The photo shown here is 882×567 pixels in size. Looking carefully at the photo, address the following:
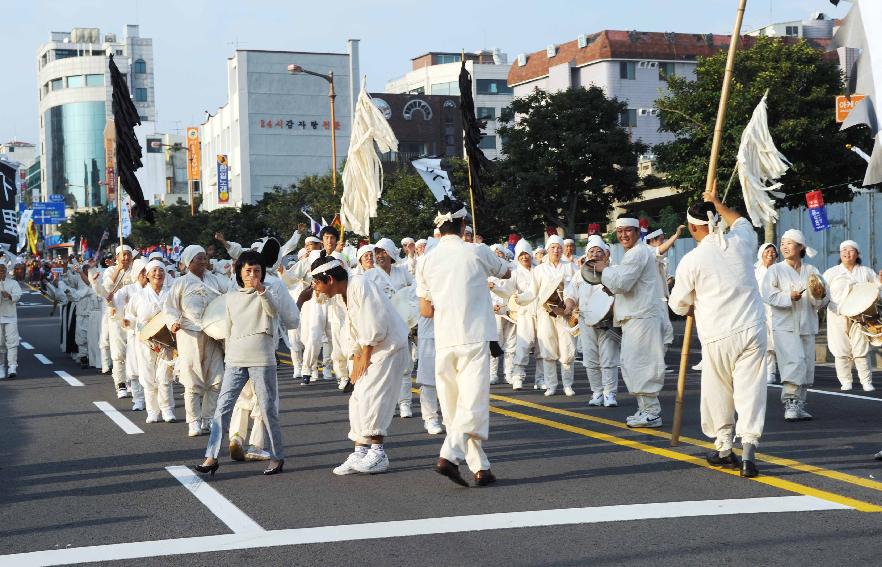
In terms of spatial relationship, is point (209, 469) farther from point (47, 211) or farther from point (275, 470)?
point (47, 211)

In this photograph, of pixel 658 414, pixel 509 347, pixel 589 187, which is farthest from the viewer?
pixel 589 187

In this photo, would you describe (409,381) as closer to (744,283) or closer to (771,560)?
(744,283)

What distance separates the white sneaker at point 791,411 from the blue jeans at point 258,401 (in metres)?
4.88

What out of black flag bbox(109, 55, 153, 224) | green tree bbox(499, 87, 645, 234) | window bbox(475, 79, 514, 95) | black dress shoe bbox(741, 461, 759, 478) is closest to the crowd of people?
black dress shoe bbox(741, 461, 759, 478)

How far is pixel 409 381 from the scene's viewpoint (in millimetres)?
13094

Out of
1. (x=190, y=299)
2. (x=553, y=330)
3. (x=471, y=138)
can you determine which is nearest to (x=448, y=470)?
(x=190, y=299)

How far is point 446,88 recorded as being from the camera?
108188 millimetres

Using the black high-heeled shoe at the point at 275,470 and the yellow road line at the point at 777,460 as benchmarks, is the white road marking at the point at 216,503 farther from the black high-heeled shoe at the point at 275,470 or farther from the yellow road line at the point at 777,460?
the yellow road line at the point at 777,460

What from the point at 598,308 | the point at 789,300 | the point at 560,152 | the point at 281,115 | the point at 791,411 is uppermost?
the point at 281,115

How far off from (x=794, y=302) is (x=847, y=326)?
8.03 feet

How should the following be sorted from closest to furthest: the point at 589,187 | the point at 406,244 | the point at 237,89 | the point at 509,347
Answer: the point at 509,347
the point at 406,244
the point at 589,187
the point at 237,89

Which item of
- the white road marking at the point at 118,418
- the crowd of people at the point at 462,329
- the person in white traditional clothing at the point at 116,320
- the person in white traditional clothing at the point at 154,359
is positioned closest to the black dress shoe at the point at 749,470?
the crowd of people at the point at 462,329

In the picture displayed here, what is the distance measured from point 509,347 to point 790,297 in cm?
476

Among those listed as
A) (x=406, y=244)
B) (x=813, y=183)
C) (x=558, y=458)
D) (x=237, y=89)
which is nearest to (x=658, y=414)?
(x=558, y=458)
